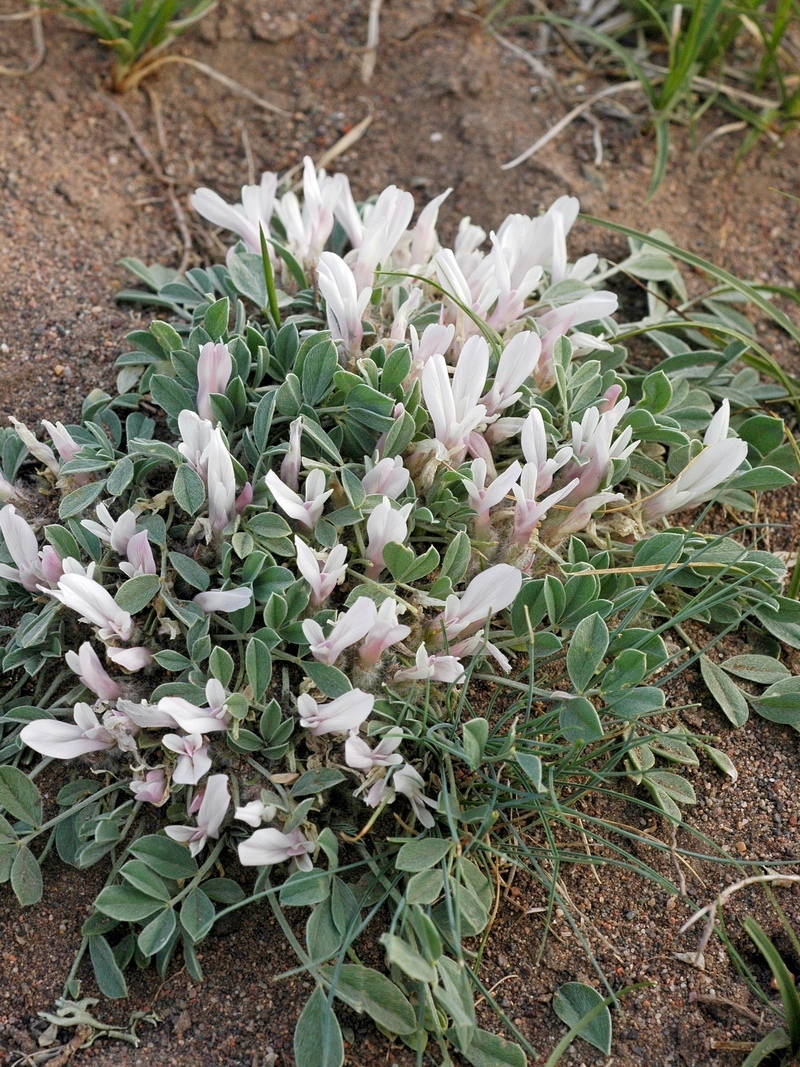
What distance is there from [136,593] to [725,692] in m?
1.26

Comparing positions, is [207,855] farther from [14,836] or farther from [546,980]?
[546,980]

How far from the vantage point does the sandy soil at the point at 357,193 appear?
1842 mm

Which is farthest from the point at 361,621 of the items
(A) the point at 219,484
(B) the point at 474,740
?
(A) the point at 219,484

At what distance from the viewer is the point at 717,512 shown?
2547mm

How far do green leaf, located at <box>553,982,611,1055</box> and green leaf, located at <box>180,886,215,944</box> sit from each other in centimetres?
64

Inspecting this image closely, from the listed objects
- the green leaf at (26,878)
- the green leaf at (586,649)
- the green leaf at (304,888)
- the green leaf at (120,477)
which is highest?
the green leaf at (120,477)

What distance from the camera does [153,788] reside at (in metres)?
1.82

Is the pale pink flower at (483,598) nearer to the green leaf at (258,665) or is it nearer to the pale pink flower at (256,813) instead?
the green leaf at (258,665)

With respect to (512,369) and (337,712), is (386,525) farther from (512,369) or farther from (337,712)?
(512,369)

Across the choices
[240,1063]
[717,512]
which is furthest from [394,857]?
[717,512]

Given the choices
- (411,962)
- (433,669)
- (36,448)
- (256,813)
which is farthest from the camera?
(36,448)

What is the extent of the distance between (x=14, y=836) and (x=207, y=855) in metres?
0.37

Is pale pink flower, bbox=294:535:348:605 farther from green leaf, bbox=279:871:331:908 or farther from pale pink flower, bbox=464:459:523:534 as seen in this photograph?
green leaf, bbox=279:871:331:908

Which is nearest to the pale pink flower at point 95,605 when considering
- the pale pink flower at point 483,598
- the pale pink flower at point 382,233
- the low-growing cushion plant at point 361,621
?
the low-growing cushion plant at point 361,621
